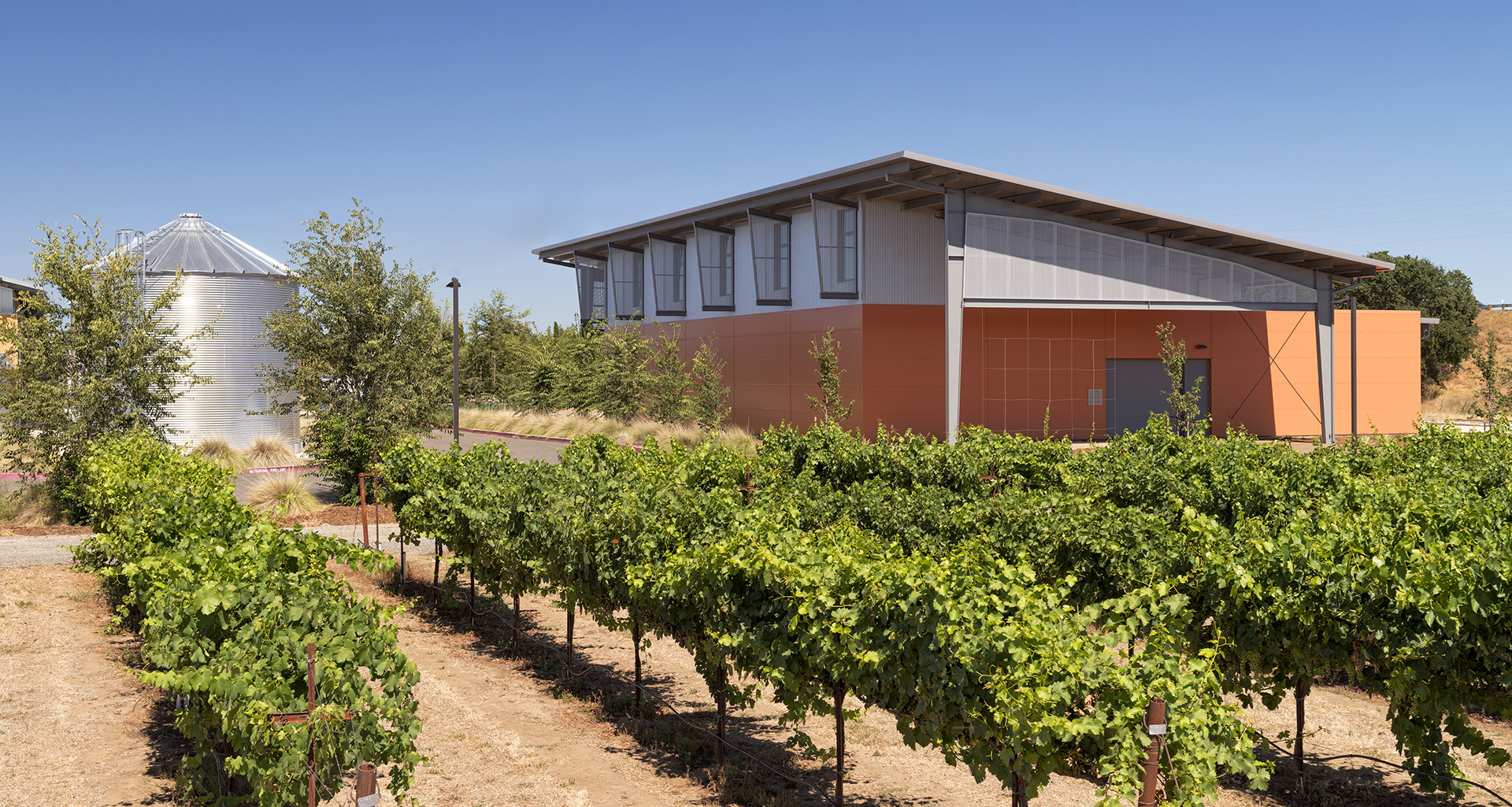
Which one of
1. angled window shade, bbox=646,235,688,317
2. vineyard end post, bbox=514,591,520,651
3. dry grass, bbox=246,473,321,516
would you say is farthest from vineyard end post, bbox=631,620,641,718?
angled window shade, bbox=646,235,688,317

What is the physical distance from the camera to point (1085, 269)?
27172 millimetres

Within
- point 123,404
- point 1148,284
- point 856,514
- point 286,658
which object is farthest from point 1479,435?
point 123,404

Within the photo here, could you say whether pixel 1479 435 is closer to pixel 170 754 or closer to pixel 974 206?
pixel 974 206

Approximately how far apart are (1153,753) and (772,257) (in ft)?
90.4

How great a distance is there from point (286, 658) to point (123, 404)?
15.8 meters

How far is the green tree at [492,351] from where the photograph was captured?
2018 inches

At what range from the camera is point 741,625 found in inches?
266

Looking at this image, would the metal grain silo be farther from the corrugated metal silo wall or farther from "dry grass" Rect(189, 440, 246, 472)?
"dry grass" Rect(189, 440, 246, 472)

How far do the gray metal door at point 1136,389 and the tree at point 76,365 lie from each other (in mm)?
26061

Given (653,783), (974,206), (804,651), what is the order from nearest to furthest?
(804,651), (653,783), (974,206)

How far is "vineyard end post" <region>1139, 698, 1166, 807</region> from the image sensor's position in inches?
175

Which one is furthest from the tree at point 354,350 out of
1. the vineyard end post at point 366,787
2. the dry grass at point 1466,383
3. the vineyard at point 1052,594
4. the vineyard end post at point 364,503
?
the dry grass at point 1466,383

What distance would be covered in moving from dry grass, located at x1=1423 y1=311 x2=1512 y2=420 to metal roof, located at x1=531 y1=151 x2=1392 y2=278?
21617 millimetres

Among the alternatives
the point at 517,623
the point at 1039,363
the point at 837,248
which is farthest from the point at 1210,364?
the point at 517,623
